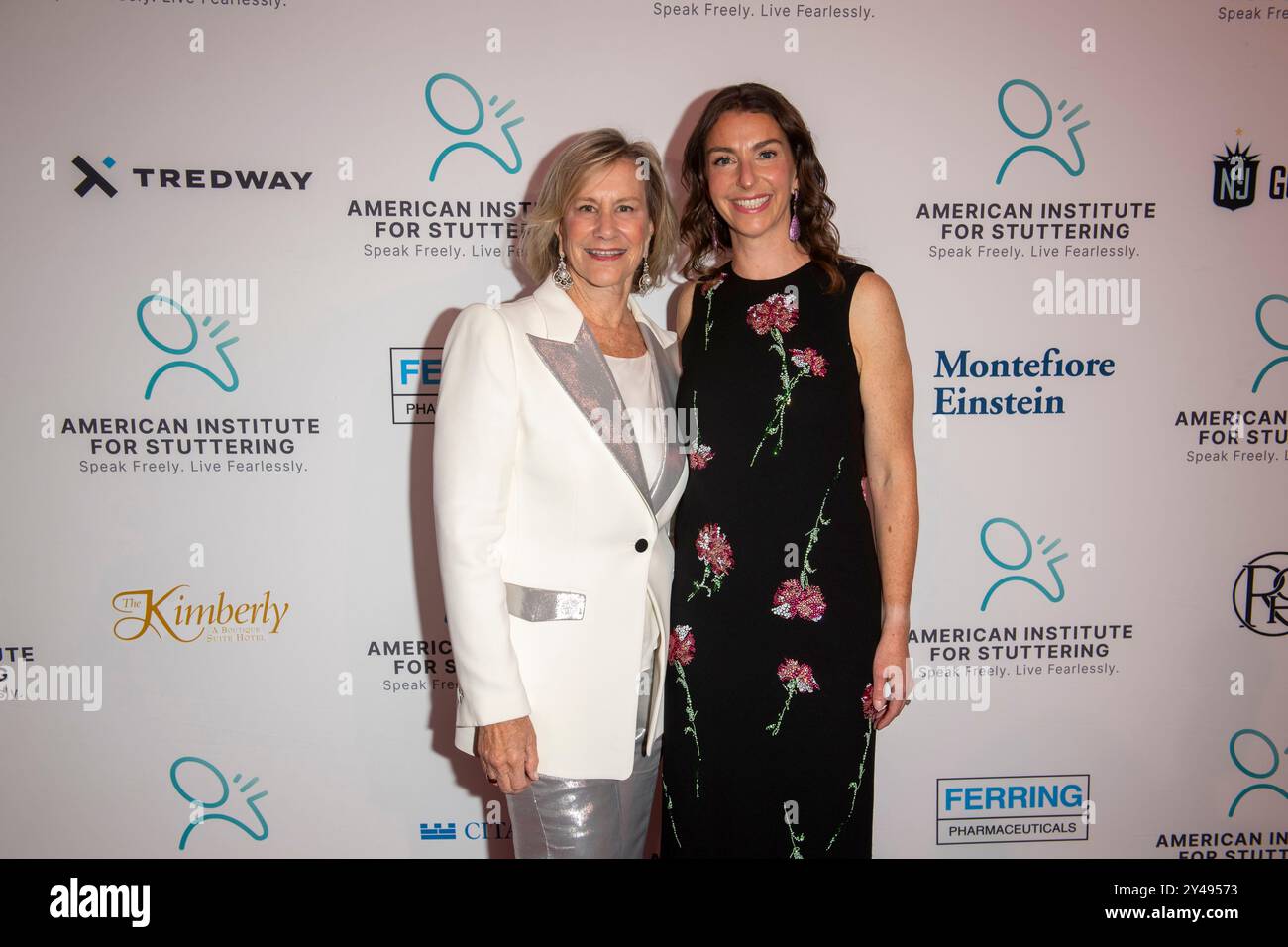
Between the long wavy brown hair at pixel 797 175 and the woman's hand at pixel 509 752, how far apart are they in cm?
120

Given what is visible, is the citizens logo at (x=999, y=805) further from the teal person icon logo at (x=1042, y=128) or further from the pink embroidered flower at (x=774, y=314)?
the teal person icon logo at (x=1042, y=128)

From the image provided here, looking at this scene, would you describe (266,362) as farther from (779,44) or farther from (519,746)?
(779,44)

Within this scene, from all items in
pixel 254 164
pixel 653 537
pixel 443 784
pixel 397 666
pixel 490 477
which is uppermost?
pixel 254 164

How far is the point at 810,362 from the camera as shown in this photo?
1765 millimetres

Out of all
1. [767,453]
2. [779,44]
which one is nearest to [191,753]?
[767,453]

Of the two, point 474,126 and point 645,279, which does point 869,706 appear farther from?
point 474,126

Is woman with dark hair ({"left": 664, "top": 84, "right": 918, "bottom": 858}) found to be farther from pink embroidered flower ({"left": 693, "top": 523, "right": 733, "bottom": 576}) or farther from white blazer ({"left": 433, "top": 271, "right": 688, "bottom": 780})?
white blazer ({"left": 433, "top": 271, "right": 688, "bottom": 780})

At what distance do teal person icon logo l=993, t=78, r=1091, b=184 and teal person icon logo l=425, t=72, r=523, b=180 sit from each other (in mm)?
1520

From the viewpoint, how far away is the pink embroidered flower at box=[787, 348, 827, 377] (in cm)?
176

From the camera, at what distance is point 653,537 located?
1690 millimetres

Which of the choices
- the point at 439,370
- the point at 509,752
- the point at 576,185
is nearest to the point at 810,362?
the point at 576,185

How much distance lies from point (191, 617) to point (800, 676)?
192 cm

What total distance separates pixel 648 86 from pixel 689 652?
171 centimetres
